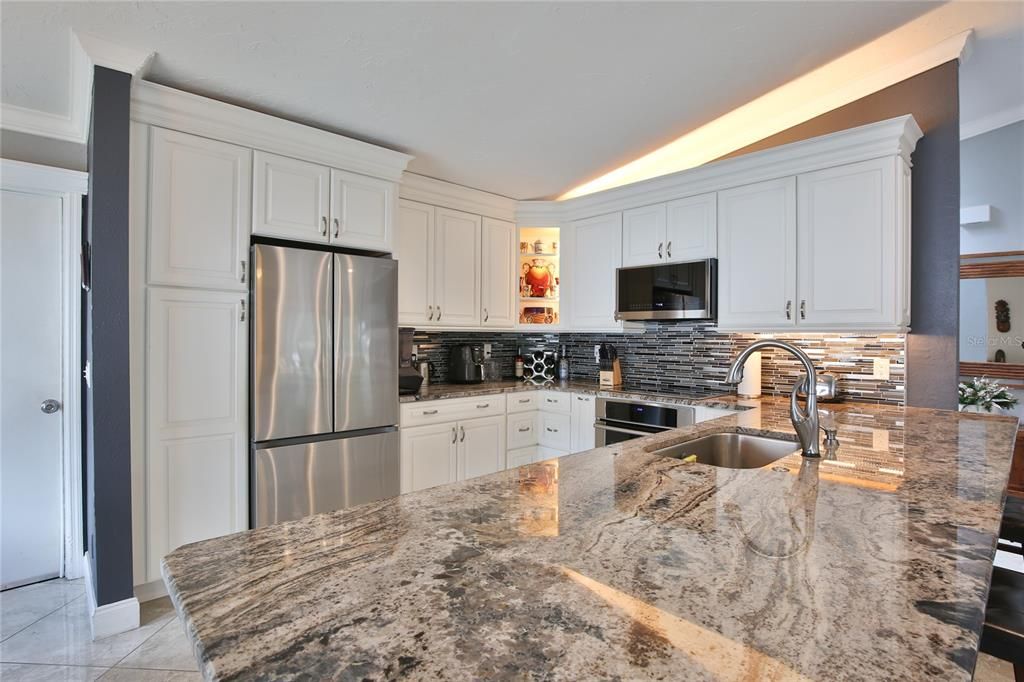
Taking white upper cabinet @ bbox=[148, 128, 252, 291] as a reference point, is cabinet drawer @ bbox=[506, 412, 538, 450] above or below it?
below

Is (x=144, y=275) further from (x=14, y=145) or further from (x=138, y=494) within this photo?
(x=14, y=145)

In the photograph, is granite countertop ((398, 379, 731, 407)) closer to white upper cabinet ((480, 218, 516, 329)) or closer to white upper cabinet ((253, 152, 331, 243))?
white upper cabinet ((480, 218, 516, 329))

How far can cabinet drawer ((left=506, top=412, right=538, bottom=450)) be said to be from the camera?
11.8ft

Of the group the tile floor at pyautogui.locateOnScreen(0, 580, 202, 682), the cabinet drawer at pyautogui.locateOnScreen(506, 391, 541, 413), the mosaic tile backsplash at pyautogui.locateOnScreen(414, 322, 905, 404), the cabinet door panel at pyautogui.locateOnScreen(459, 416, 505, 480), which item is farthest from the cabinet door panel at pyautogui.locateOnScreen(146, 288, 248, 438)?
the cabinet drawer at pyautogui.locateOnScreen(506, 391, 541, 413)

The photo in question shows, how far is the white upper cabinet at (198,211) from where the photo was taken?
7.31 ft

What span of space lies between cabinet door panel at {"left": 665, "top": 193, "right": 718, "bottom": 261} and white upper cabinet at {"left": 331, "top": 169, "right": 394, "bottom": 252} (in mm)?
1834

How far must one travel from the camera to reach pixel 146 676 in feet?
6.09

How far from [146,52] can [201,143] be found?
41 cm

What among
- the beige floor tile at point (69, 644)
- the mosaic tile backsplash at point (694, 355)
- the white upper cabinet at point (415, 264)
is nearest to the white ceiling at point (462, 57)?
the white upper cabinet at point (415, 264)

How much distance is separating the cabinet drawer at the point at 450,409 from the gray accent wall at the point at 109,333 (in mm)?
1365

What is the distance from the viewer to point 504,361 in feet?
14.5

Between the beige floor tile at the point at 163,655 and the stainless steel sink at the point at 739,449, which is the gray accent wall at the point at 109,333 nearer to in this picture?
the beige floor tile at the point at 163,655

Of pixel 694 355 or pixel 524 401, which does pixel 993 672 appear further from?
pixel 524 401

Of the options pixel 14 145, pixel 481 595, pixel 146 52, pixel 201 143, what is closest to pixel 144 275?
pixel 201 143
